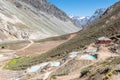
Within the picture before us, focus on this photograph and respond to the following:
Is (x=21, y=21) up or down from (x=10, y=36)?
up

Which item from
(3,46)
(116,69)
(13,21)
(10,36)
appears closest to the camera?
(116,69)

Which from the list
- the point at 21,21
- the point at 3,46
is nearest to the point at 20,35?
the point at 21,21

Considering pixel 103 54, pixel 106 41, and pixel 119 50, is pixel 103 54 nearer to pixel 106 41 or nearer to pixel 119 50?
pixel 119 50

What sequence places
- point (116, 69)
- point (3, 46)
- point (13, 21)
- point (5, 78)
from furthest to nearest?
point (13, 21) < point (3, 46) < point (5, 78) < point (116, 69)

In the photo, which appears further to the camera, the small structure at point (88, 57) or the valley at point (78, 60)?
the small structure at point (88, 57)

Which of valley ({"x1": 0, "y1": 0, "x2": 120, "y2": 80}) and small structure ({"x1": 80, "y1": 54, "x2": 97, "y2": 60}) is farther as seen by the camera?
small structure ({"x1": 80, "y1": 54, "x2": 97, "y2": 60})

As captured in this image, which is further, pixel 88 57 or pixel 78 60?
pixel 88 57

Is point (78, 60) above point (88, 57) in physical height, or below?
below

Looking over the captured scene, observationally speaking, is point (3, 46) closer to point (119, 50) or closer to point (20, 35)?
point (20, 35)

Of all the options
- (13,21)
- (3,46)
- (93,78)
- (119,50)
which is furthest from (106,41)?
(13,21)

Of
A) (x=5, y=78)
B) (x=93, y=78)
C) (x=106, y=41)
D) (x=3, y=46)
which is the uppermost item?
(x=3, y=46)

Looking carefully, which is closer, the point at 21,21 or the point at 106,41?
the point at 106,41
